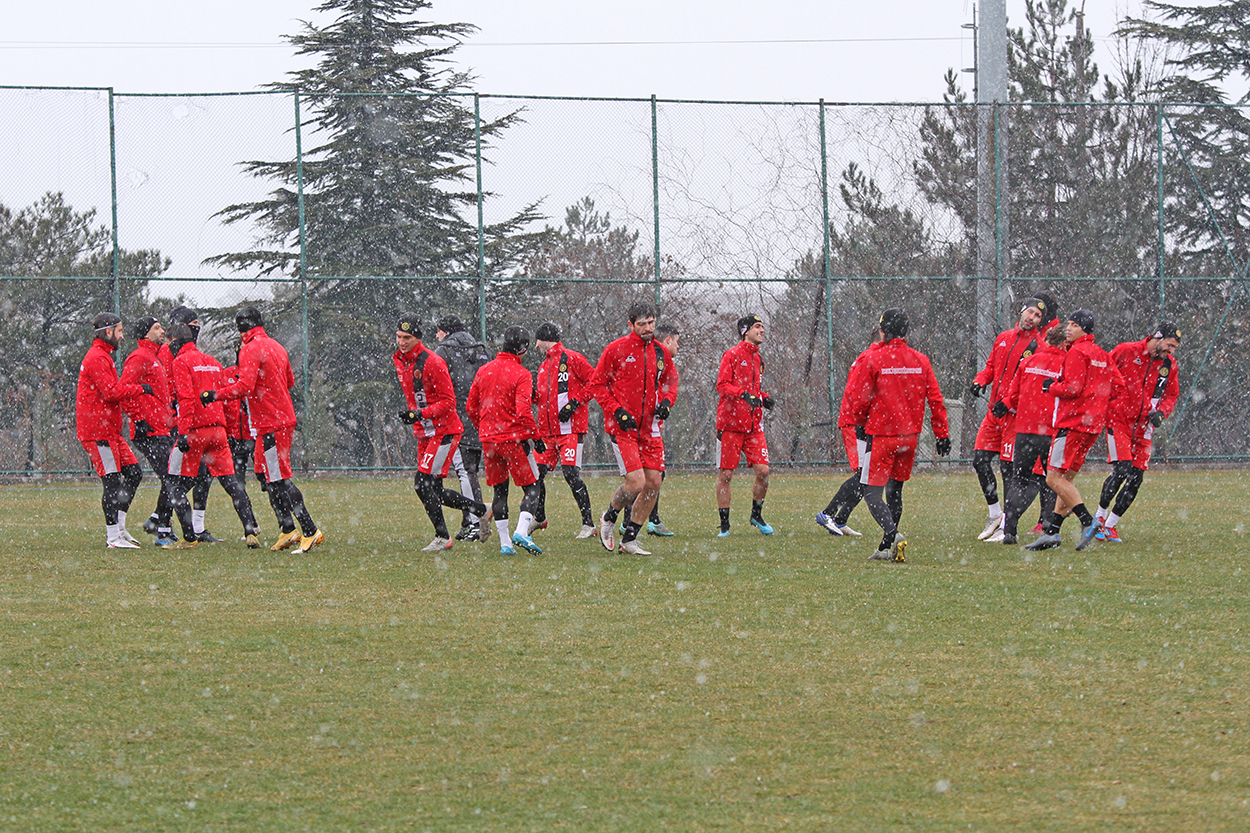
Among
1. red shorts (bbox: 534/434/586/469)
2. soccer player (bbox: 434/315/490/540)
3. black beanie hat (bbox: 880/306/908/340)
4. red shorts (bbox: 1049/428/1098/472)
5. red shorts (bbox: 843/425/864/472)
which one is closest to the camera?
black beanie hat (bbox: 880/306/908/340)

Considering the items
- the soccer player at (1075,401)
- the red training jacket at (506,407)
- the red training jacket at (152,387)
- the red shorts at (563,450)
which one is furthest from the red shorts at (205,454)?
the soccer player at (1075,401)

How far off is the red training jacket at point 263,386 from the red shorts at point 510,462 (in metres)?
1.64

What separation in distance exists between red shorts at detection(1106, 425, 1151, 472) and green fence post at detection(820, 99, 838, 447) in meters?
9.36

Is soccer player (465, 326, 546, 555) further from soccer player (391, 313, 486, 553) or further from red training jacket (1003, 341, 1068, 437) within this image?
red training jacket (1003, 341, 1068, 437)

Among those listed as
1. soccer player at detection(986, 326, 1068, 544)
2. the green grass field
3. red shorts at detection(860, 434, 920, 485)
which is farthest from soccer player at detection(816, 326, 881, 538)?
the green grass field

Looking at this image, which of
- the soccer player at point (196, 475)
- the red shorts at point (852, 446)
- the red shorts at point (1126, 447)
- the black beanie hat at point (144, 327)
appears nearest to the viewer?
the red shorts at point (1126, 447)

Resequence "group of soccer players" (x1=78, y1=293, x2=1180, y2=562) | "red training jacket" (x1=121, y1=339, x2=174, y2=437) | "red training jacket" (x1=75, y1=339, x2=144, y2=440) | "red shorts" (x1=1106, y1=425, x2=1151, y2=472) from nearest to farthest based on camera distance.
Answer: "group of soccer players" (x1=78, y1=293, x2=1180, y2=562) < "red training jacket" (x1=75, y1=339, x2=144, y2=440) < "red shorts" (x1=1106, y1=425, x2=1151, y2=472) < "red training jacket" (x1=121, y1=339, x2=174, y2=437)

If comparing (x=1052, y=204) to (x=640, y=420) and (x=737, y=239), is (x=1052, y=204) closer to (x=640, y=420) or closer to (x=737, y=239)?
(x=737, y=239)

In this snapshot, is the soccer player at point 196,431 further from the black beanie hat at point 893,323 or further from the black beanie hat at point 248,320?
the black beanie hat at point 893,323

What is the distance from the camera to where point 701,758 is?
4809mm

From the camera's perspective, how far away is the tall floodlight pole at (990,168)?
2212cm

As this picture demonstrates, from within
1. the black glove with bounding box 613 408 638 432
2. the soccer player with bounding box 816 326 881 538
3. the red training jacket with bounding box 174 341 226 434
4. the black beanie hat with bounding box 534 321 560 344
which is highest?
the black beanie hat with bounding box 534 321 560 344

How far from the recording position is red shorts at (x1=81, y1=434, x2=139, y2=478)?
11.6 meters

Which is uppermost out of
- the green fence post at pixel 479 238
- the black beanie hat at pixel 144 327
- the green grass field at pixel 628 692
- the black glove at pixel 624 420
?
the green fence post at pixel 479 238
